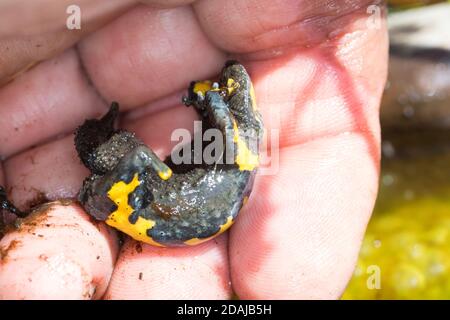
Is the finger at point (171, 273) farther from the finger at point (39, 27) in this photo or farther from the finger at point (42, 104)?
the finger at point (39, 27)

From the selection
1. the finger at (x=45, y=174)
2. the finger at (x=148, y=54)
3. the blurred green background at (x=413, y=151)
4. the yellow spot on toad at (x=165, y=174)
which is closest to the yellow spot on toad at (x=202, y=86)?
the finger at (x=148, y=54)

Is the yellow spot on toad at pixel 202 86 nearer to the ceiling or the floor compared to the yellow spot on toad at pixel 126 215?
nearer to the ceiling

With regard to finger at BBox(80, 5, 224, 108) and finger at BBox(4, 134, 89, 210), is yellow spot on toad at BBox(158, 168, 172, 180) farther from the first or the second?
finger at BBox(80, 5, 224, 108)

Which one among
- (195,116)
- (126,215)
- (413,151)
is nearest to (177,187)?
(126,215)

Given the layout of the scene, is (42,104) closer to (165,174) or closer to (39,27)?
(39,27)
